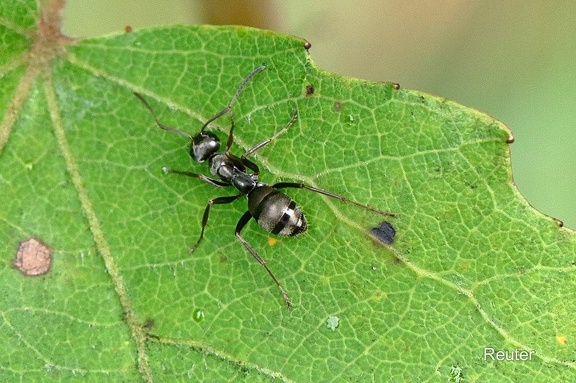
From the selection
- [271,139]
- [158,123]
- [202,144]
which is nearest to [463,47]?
[271,139]

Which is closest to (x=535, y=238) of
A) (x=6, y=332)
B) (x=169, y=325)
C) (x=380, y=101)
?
(x=380, y=101)

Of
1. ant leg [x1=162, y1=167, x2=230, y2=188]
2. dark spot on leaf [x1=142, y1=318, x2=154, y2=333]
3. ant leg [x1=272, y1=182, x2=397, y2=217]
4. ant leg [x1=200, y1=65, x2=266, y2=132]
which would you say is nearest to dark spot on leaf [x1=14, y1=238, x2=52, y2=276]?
dark spot on leaf [x1=142, y1=318, x2=154, y2=333]

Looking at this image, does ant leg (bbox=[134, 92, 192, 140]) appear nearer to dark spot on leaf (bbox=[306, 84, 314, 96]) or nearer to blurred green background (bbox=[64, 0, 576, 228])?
dark spot on leaf (bbox=[306, 84, 314, 96])

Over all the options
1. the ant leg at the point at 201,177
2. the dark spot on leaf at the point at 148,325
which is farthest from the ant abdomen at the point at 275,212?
the dark spot on leaf at the point at 148,325

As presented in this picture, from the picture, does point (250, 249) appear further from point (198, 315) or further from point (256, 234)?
point (198, 315)

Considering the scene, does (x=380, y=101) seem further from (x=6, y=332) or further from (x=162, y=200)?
(x=6, y=332)

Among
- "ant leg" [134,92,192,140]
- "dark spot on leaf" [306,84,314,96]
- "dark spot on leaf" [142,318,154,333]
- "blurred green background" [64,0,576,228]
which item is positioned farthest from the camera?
"blurred green background" [64,0,576,228]

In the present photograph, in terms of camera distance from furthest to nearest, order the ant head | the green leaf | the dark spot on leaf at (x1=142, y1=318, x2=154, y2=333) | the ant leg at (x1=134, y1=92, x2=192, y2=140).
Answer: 1. the ant head
2. the ant leg at (x1=134, y1=92, x2=192, y2=140)
3. the dark spot on leaf at (x1=142, y1=318, x2=154, y2=333)
4. the green leaf
